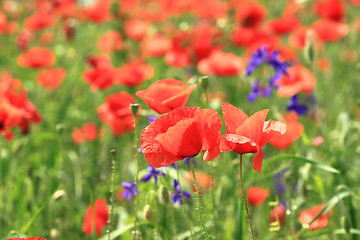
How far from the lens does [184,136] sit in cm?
117

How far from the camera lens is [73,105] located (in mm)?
4027

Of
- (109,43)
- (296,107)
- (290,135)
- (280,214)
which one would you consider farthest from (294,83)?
(109,43)

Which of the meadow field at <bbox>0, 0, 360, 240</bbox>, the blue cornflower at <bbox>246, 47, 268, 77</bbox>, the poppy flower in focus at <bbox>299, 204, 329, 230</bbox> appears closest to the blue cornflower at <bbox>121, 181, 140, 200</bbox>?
the meadow field at <bbox>0, 0, 360, 240</bbox>

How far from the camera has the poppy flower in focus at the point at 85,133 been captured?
3.22 meters

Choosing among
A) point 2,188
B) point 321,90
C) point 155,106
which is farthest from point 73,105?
point 155,106

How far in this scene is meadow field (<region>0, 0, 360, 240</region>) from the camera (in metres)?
A: 1.43

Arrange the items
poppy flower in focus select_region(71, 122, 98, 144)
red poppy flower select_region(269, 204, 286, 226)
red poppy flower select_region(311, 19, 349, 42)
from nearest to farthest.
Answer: red poppy flower select_region(269, 204, 286, 226), poppy flower in focus select_region(71, 122, 98, 144), red poppy flower select_region(311, 19, 349, 42)

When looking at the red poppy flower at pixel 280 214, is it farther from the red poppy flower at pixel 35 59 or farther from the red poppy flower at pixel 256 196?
Result: the red poppy flower at pixel 35 59

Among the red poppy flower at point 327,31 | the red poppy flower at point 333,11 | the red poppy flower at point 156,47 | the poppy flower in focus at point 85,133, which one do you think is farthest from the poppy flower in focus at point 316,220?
the red poppy flower at point 333,11

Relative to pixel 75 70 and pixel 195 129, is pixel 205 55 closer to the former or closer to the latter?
pixel 75 70

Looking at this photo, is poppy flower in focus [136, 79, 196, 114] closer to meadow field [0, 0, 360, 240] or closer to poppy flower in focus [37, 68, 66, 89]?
meadow field [0, 0, 360, 240]

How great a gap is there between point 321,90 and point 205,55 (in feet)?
3.61

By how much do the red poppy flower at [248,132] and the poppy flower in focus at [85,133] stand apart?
2.10 meters

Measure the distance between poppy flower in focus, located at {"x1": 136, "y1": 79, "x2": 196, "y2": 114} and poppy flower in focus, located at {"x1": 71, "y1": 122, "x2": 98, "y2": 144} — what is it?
178 cm
